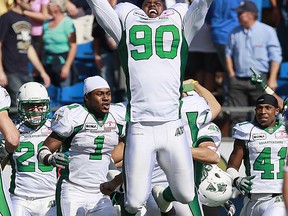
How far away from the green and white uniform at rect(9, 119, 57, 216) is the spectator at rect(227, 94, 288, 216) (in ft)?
5.35

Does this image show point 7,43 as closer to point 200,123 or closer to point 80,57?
point 80,57

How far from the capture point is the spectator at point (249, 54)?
13.2m

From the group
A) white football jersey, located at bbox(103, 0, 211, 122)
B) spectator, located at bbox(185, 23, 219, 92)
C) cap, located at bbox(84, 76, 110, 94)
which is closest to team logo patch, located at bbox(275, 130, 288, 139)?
cap, located at bbox(84, 76, 110, 94)

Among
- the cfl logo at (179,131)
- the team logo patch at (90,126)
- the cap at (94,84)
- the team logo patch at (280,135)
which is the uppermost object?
the cap at (94,84)

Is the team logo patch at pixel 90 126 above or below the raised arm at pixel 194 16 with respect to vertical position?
below

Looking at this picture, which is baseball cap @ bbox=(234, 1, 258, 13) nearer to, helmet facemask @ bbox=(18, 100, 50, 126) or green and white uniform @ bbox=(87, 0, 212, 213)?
helmet facemask @ bbox=(18, 100, 50, 126)

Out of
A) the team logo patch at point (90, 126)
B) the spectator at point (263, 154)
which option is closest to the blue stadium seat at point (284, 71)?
the spectator at point (263, 154)

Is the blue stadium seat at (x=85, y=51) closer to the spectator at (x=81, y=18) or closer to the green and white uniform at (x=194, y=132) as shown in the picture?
the spectator at (x=81, y=18)

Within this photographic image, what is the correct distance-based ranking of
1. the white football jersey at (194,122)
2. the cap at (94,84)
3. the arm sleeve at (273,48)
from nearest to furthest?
the white football jersey at (194,122) → the cap at (94,84) → the arm sleeve at (273,48)

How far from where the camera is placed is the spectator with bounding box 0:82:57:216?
1041 cm

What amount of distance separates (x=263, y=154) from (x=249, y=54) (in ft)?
9.57

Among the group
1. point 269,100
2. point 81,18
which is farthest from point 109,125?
point 81,18

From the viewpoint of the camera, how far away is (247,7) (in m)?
13.3

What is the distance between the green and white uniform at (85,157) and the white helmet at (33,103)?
507 mm
